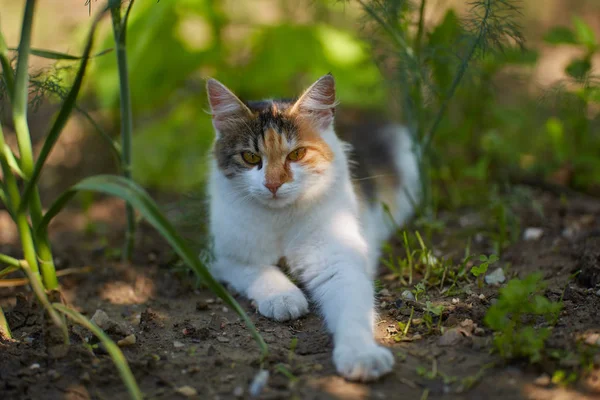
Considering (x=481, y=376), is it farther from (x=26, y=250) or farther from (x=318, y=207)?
(x=26, y=250)

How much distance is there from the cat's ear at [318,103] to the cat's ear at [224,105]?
0.26 meters

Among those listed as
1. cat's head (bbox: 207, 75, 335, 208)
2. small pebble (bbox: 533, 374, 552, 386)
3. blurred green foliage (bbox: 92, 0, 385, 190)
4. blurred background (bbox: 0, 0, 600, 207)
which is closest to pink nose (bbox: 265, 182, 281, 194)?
cat's head (bbox: 207, 75, 335, 208)

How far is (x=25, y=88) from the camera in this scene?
84.2 inches

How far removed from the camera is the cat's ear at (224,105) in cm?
286

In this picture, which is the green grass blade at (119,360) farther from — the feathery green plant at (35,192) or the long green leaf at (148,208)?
the long green leaf at (148,208)

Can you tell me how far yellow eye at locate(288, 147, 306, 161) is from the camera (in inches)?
110

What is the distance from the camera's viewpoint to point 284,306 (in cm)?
259

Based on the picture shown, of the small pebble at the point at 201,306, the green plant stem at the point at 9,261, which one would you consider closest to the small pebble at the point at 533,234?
the small pebble at the point at 201,306

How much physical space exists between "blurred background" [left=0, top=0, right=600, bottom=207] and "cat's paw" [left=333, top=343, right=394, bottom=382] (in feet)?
6.26

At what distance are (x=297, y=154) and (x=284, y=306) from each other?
2.37 feet

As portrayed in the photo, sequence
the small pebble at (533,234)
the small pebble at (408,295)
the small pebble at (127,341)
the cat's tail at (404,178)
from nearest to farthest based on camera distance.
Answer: the small pebble at (127,341)
the small pebble at (408,295)
the small pebble at (533,234)
the cat's tail at (404,178)

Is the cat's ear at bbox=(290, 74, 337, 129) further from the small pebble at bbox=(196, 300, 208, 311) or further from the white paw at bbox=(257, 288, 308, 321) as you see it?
the small pebble at bbox=(196, 300, 208, 311)

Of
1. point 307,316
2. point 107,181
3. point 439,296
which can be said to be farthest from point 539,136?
point 107,181

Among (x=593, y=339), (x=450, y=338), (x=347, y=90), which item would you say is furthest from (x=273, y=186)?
(x=347, y=90)
